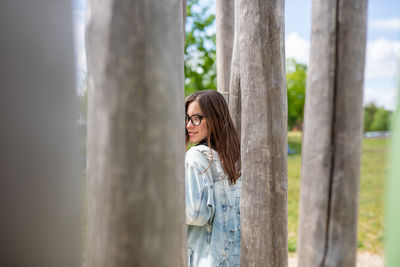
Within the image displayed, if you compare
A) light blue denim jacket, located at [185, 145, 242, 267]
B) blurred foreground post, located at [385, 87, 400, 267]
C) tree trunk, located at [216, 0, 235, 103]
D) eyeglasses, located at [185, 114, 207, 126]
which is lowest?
light blue denim jacket, located at [185, 145, 242, 267]

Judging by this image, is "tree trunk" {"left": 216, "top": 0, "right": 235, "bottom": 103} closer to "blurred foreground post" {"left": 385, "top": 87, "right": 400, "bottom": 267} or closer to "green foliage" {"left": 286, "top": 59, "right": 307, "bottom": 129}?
"blurred foreground post" {"left": 385, "top": 87, "right": 400, "bottom": 267}

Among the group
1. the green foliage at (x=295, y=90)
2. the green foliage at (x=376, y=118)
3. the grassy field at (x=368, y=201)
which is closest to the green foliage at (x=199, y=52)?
the grassy field at (x=368, y=201)

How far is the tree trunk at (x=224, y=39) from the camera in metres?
2.61

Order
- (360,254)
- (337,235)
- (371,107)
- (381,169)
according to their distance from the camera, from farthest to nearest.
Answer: (371,107), (381,169), (360,254), (337,235)

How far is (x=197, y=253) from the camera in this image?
6.15 ft

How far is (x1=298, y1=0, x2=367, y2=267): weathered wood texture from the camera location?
104cm

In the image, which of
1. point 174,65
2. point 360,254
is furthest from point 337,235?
point 360,254

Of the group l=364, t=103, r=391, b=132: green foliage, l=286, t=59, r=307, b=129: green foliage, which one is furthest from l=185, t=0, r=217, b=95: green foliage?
l=286, t=59, r=307, b=129: green foliage

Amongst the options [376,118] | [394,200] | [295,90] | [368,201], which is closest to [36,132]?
[394,200]

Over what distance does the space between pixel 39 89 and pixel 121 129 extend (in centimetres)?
24

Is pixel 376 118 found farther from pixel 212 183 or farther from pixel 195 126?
pixel 212 183

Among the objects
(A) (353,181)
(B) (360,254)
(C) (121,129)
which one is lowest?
(B) (360,254)

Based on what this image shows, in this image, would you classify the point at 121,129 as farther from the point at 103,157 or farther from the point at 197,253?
the point at 197,253

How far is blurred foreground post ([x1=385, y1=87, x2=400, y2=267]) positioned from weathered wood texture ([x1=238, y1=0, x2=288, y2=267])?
531 millimetres
